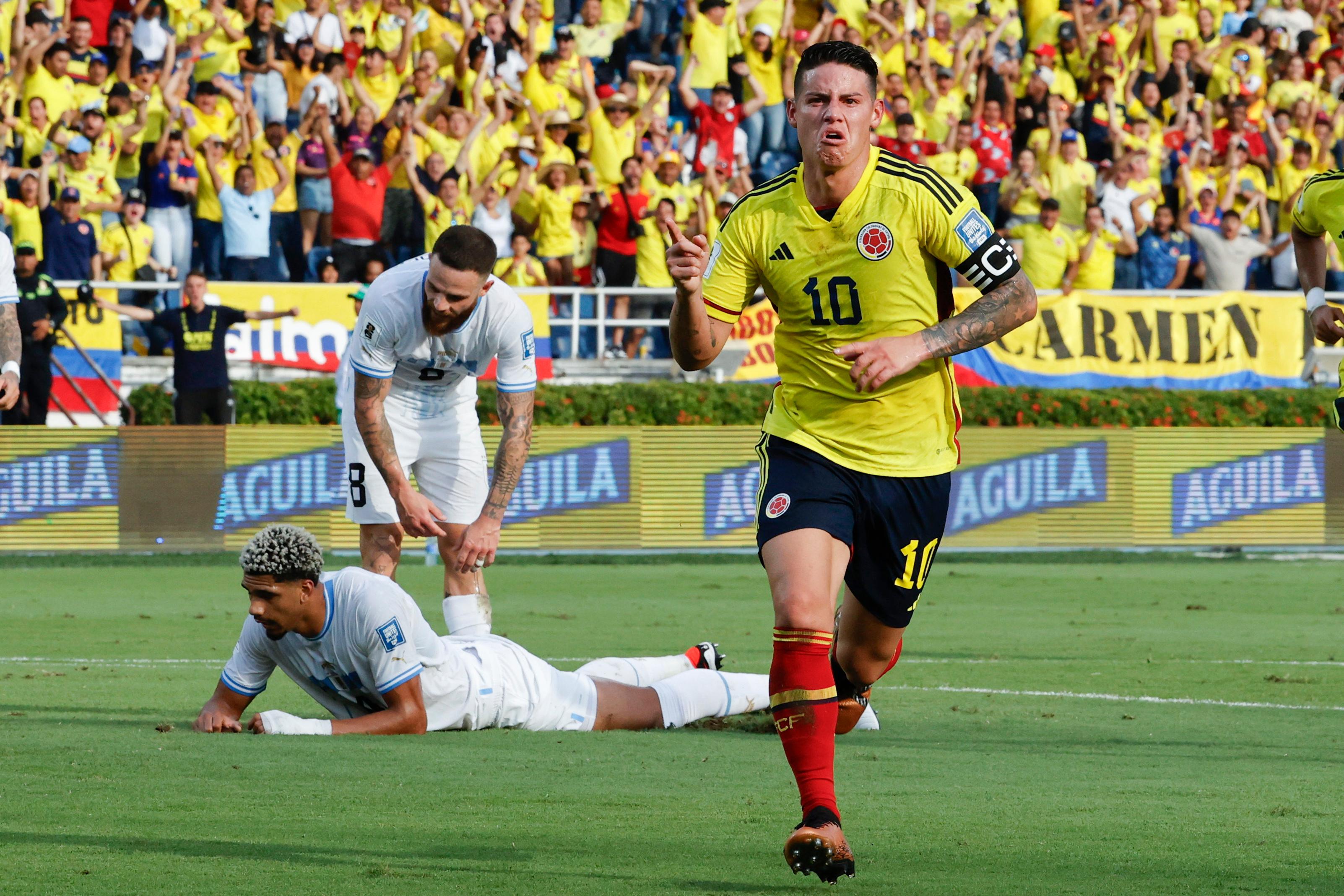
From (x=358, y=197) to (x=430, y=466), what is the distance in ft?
36.1

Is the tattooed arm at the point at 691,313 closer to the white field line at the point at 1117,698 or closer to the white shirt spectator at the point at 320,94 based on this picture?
the white field line at the point at 1117,698

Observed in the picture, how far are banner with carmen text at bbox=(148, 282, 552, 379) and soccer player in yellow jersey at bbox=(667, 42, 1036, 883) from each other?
13719 millimetres

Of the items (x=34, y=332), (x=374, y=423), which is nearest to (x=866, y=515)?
(x=374, y=423)

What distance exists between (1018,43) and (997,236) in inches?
822

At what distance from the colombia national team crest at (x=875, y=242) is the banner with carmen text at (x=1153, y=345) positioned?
16250mm

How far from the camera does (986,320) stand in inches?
226

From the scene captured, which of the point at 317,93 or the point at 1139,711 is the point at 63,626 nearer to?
the point at 1139,711

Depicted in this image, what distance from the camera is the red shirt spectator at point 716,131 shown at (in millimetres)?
22875

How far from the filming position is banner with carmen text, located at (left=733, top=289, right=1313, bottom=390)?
2236 centimetres

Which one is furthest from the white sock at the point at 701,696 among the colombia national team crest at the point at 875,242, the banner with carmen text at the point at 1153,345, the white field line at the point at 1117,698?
the banner with carmen text at the point at 1153,345

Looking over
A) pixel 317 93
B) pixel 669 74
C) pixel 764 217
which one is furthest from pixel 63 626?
pixel 669 74

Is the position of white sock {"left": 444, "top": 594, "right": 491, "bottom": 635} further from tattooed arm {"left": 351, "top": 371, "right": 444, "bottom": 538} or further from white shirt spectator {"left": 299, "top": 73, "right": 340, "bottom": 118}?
white shirt spectator {"left": 299, "top": 73, "right": 340, "bottom": 118}

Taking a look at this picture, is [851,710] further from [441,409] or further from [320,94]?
[320,94]

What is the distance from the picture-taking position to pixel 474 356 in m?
9.35
